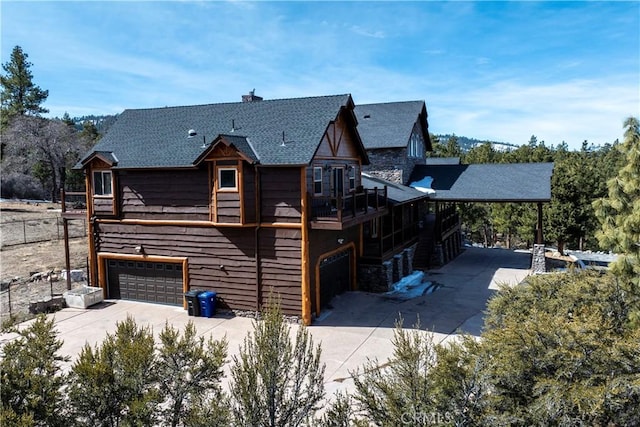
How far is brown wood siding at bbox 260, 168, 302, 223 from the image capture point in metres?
14.2

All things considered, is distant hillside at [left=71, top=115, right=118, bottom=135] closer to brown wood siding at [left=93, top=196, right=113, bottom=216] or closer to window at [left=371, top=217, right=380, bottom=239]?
brown wood siding at [left=93, top=196, right=113, bottom=216]

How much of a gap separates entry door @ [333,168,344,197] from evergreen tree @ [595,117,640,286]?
8670 millimetres

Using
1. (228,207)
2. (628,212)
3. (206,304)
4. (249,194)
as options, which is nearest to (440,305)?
(628,212)

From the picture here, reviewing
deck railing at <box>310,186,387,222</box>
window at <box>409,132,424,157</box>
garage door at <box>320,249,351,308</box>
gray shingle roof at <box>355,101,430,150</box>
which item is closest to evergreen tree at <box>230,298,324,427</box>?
deck railing at <box>310,186,387,222</box>

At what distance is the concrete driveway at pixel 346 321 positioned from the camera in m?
12.2

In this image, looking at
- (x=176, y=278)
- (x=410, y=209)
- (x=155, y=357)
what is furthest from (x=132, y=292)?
(x=410, y=209)

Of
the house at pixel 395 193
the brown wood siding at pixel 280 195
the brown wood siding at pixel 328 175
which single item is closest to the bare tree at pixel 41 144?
the house at pixel 395 193

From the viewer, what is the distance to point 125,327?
23.4 ft

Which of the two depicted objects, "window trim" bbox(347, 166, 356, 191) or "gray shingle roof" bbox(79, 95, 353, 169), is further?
"window trim" bbox(347, 166, 356, 191)

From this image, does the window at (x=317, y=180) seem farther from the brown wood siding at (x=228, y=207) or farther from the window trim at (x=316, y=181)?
the brown wood siding at (x=228, y=207)

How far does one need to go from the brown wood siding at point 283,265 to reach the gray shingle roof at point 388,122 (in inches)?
479

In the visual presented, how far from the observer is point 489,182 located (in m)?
24.0

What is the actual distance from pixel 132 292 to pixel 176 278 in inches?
85.3

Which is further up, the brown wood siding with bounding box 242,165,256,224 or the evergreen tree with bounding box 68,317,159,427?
the brown wood siding with bounding box 242,165,256,224
